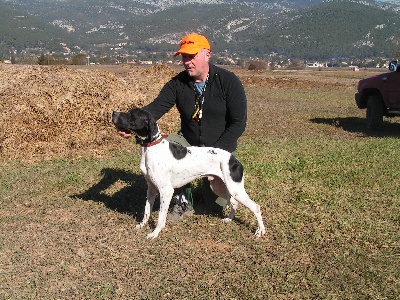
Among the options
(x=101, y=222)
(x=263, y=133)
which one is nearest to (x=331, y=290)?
(x=101, y=222)

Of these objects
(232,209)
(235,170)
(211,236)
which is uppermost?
(235,170)

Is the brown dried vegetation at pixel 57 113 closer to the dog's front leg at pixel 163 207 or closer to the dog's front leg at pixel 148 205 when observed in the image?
the dog's front leg at pixel 148 205

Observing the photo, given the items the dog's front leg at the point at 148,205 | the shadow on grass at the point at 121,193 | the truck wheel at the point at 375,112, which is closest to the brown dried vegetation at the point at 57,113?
the shadow on grass at the point at 121,193

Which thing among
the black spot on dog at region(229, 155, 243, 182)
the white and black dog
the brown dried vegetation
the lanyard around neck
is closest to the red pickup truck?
the brown dried vegetation

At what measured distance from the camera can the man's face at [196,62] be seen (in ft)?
17.0

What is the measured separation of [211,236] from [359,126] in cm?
917

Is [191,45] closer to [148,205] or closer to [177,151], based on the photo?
[177,151]

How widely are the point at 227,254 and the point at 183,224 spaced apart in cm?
96

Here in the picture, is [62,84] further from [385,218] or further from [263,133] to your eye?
[385,218]

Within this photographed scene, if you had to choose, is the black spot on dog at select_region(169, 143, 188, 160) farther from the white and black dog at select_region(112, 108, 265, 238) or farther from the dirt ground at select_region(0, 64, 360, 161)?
the dirt ground at select_region(0, 64, 360, 161)

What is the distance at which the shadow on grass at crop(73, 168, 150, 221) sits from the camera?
20.8 ft

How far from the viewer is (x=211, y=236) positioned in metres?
5.43

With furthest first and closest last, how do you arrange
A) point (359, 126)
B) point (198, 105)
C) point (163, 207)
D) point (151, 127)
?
point (359, 126), point (198, 105), point (163, 207), point (151, 127)

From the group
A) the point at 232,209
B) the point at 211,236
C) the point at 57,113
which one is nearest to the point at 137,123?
the point at 211,236
